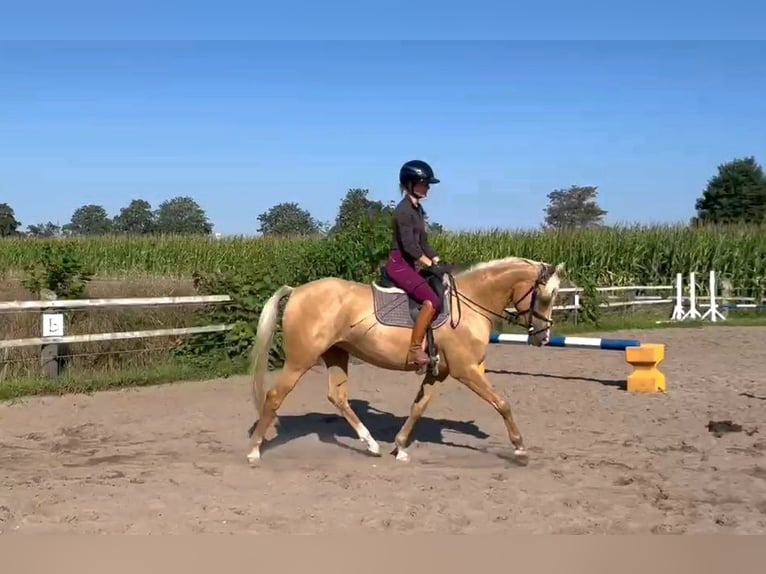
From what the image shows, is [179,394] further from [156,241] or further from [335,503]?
[156,241]

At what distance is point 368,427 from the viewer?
976cm

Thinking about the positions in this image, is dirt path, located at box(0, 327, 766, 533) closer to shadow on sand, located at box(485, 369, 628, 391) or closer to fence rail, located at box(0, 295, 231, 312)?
shadow on sand, located at box(485, 369, 628, 391)

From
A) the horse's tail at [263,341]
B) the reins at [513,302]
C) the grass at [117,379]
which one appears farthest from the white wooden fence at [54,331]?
the reins at [513,302]

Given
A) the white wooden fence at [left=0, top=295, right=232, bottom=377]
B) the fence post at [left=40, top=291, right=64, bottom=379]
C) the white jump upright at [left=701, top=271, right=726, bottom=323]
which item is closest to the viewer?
the white wooden fence at [left=0, top=295, right=232, bottom=377]

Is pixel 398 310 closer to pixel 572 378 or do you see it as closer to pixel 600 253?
pixel 572 378

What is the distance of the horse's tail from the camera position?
827 centimetres

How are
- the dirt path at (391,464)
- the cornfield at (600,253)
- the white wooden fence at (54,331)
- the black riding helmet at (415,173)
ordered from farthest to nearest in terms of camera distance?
the cornfield at (600,253), the white wooden fence at (54,331), the black riding helmet at (415,173), the dirt path at (391,464)

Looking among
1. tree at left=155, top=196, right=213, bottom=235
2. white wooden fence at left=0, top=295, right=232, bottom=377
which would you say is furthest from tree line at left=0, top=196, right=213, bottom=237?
white wooden fence at left=0, top=295, right=232, bottom=377

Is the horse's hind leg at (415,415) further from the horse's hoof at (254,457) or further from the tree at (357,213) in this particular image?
the tree at (357,213)

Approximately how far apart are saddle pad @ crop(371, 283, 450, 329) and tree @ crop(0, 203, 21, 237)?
192 feet

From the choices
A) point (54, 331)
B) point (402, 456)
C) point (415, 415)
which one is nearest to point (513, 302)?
point (415, 415)

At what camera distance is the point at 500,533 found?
548 centimetres

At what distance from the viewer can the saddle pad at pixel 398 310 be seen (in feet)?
26.6

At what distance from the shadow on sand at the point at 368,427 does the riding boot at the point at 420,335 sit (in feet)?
3.92
